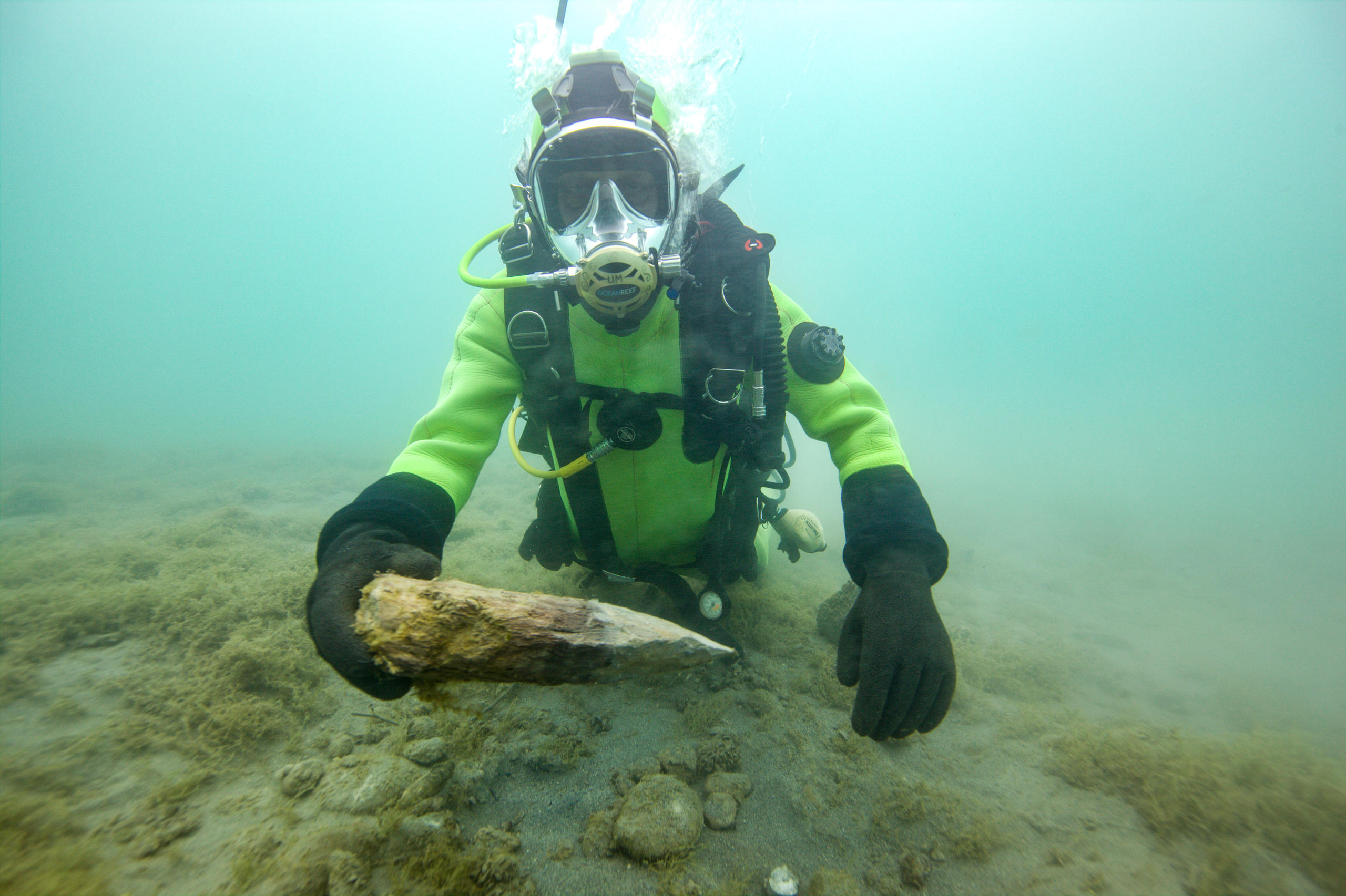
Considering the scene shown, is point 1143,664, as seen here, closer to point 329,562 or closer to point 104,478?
point 329,562

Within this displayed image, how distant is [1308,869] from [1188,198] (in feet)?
384

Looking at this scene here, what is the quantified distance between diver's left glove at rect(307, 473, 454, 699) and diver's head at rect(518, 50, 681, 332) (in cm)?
114

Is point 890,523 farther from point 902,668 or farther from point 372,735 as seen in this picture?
point 372,735

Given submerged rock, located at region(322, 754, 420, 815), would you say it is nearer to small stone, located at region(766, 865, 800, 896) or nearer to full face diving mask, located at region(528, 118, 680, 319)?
small stone, located at region(766, 865, 800, 896)

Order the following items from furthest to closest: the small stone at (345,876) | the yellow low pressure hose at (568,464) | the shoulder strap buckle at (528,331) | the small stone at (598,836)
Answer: the yellow low pressure hose at (568,464), the shoulder strap buckle at (528,331), the small stone at (598,836), the small stone at (345,876)

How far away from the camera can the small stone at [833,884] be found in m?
1.57

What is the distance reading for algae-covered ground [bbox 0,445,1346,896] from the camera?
5.21ft

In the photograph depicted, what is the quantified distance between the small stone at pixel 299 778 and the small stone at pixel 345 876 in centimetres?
48

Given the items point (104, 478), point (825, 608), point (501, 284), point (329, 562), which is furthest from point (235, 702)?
point (104, 478)

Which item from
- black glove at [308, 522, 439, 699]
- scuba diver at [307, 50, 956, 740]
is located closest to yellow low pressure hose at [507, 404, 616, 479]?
scuba diver at [307, 50, 956, 740]

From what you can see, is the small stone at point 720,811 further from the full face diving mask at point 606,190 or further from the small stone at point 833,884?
the full face diving mask at point 606,190

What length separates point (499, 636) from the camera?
1207 mm

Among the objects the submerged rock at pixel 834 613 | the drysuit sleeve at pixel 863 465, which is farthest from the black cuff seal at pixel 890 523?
the submerged rock at pixel 834 613

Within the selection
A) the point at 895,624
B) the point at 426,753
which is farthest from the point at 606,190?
the point at 426,753
